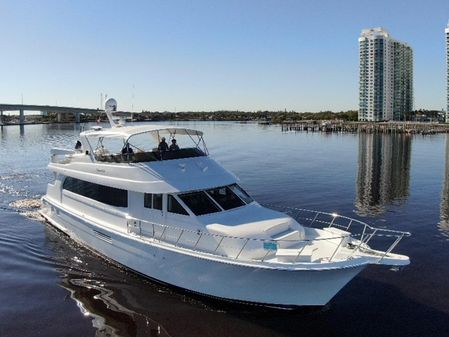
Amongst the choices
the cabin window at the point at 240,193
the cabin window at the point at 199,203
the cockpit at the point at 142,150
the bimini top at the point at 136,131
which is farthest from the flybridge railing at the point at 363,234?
the bimini top at the point at 136,131

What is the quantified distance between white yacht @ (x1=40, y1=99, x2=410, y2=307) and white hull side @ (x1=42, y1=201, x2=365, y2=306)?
2 centimetres

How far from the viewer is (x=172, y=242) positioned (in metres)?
10.8

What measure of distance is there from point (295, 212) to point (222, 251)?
31.3 feet

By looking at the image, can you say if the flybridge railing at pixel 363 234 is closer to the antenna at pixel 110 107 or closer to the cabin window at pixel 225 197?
the cabin window at pixel 225 197

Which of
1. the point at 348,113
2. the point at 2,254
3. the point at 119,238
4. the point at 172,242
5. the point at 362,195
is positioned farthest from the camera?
the point at 348,113

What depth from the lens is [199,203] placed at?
11148 mm

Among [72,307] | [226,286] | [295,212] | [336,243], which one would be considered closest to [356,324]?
[336,243]

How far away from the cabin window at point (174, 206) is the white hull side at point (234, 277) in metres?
1.03

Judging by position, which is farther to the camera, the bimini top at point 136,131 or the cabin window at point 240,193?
the bimini top at point 136,131

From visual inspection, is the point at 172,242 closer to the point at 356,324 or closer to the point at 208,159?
the point at 208,159

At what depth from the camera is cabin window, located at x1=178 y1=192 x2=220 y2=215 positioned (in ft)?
36.1

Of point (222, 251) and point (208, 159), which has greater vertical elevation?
point (208, 159)

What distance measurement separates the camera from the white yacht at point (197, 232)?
925cm

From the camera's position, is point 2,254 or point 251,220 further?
point 2,254
